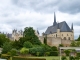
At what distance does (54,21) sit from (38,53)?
4761 cm

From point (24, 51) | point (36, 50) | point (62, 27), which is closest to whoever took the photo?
point (24, 51)

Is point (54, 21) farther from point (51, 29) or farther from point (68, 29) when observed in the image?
point (68, 29)

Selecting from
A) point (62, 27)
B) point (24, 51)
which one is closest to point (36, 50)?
point (24, 51)

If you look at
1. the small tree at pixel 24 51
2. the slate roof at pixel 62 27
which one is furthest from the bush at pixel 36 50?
the slate roof at pixel 62 27

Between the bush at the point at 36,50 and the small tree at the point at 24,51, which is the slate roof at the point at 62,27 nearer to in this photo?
the bush at the point at 36,50

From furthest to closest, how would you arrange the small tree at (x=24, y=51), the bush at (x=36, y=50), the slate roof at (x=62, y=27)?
the slate roof at (x=62, y=27) < the bush at (x=36, y=50) < the small tree at (x=24, y=51)

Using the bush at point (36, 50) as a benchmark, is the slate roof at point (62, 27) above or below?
above

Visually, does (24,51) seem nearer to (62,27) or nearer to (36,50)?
(36,50)

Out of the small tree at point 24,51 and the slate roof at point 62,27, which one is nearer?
the small tree at point 24,51

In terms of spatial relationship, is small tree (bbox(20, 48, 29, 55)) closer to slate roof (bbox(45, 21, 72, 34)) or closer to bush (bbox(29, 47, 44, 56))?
bush (bbox(29, 47, 44, 56))

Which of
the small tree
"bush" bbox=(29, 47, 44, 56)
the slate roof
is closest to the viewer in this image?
the small tree

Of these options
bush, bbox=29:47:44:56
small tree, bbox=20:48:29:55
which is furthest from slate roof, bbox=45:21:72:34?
small tree, bbox=20:48:29:55

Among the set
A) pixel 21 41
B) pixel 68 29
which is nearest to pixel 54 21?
pixel 68 29

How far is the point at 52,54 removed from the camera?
38.9 m
